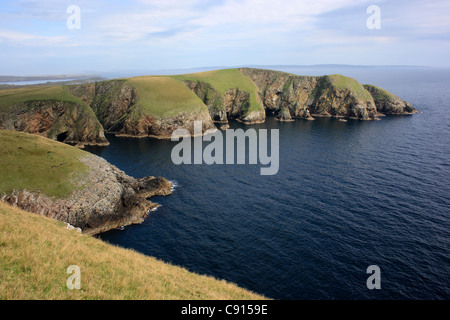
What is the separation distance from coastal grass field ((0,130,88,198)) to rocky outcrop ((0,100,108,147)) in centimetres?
4725

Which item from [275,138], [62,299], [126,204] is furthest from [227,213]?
[275,138]

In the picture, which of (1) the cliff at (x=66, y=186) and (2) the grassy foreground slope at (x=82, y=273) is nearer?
(2) the grassy foreground slope at (x=82, y=273)

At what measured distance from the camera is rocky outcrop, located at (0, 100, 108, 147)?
100 metres

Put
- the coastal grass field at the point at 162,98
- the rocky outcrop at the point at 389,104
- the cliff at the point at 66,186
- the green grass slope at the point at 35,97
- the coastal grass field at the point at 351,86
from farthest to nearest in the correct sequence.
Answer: the rocky outcrop at the point at 389,104 < the coastal grass field at the point at 351,86 < the coastal grass field at the point at 162,98 < the green grass slope at the point at 35,97 < the cliff at the point at 66,186

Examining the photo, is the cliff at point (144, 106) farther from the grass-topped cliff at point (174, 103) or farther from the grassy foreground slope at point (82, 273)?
the grassy foreground slope at point (82, 273)

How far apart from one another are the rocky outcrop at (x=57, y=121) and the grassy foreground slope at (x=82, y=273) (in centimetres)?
8560

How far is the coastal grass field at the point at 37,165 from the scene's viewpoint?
49000 mm

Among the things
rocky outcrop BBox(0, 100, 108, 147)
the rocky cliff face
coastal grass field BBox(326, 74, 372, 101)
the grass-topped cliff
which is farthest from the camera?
coastal grass field BBox(326, 74, 372, 101)

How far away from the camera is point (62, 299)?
59.5 ft

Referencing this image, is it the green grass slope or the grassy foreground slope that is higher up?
the green grass slope

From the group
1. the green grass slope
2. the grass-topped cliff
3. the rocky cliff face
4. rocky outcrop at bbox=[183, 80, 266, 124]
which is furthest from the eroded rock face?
the rocky cliff face

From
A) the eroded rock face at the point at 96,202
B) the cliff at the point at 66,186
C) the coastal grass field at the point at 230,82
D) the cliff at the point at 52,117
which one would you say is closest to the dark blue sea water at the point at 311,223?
the eroded rock face at the point at 96,202

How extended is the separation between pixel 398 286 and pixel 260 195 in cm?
3392

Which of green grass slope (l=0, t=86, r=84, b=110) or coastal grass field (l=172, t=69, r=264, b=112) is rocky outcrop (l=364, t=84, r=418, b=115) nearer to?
coastal grass field (l=172, t=69, r=264, b=112)
